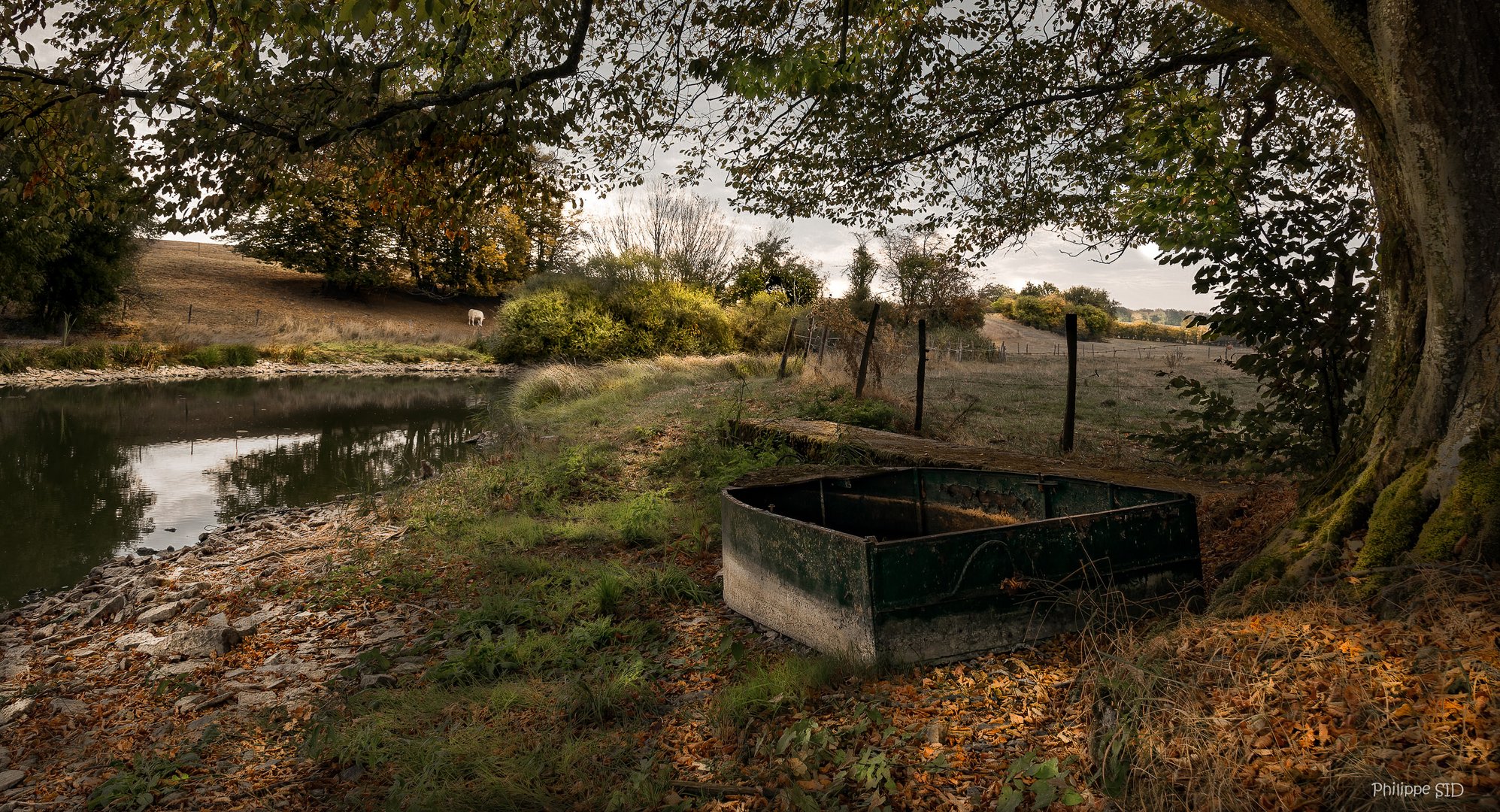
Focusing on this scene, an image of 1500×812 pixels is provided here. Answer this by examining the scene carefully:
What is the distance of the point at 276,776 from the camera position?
412 centimetres

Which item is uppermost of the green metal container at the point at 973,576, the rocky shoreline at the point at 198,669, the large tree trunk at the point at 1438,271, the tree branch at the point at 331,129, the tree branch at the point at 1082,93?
the tree branch at the point at 1082,93

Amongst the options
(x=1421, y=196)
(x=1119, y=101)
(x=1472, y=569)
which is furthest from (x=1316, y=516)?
(x=1119, y=101)

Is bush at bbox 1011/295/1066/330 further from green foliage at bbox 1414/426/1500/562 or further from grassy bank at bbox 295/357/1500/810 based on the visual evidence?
green foliage at bbox 1414/426/1500/562

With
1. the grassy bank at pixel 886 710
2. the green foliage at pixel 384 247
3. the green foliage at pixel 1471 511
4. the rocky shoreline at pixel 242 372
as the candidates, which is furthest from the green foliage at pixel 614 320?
the green foliage at pixel 1471 511

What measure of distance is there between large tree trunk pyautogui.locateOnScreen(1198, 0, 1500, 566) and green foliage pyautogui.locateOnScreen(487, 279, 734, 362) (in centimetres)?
2662

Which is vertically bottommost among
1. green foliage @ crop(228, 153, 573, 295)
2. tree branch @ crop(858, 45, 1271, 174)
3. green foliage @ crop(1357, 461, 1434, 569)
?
green foliage @ crop(1357, 461, 1434, 569)

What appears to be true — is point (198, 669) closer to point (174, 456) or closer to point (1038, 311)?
point (174, 456)

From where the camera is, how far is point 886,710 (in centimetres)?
380

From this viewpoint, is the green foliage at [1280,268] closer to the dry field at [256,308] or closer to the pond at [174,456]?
the pond at [174,456]

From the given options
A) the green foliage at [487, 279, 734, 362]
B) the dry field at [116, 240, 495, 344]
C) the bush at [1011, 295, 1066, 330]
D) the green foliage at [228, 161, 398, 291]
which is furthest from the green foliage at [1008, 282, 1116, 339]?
the green foliage at [228, 161, 398, 291]

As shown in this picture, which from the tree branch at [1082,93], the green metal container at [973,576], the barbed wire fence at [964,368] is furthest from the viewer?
the barbed wire fence at [964,368]

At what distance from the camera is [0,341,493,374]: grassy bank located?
24.7m

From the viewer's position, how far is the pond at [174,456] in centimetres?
999

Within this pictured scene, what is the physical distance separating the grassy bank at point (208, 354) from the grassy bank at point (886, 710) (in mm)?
25346
